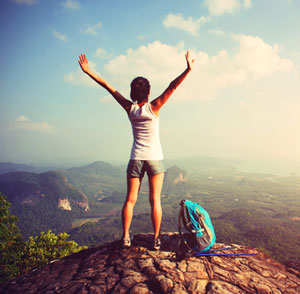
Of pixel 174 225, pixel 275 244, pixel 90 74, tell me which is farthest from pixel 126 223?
pixel 174 225

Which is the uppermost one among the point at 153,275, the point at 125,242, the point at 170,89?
the point at 170,89

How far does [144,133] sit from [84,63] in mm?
2294

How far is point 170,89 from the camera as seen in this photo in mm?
4395

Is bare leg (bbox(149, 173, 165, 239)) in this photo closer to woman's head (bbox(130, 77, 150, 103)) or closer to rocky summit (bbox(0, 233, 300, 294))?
rocky summit (bbox(0, 233, 300, 294))

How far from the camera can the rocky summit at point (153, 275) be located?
384 cm

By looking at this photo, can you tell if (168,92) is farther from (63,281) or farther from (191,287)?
(63,281)

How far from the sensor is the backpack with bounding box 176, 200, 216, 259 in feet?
15.4

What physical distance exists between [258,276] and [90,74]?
5.99 m

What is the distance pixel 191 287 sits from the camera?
3.76m

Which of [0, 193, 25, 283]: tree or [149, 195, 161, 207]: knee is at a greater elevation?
[149, 195, 161, 207]: knee

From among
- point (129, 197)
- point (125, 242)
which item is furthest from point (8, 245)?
point (129, 197)

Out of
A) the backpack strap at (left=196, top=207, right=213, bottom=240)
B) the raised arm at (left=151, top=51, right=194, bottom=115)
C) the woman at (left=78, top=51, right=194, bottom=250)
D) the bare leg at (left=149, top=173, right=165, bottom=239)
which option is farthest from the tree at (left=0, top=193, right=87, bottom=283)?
the raised arm at (left=151, top=51, right=194, bottom=115)

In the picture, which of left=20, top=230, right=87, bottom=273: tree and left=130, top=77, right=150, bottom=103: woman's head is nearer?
left=130, top=77, right=150, bottom=103: woman's head

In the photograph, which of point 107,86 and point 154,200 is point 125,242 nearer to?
point 154,200
